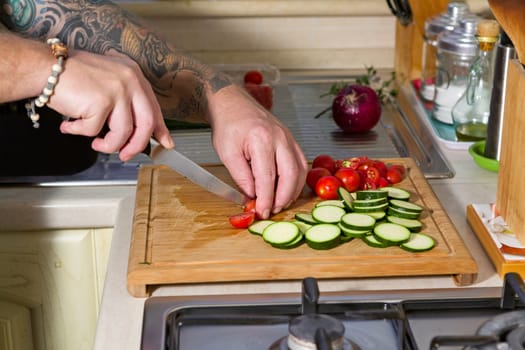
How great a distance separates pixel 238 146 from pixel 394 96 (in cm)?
65

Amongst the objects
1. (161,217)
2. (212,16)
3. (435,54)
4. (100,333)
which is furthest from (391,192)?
(212,16)

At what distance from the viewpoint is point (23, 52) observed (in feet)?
3.54

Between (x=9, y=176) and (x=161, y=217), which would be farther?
(x=9, y=176)

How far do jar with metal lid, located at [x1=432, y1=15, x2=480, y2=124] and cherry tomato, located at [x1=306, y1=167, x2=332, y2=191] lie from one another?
0.41 m

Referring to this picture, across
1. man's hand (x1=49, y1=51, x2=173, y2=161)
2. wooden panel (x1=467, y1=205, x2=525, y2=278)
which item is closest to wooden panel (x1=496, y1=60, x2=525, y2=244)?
wooden panel (x1=467, y1=205, x2=525, y2=278)

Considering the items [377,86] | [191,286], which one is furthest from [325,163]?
[377,86]

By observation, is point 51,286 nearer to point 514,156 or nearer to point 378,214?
point 378,214

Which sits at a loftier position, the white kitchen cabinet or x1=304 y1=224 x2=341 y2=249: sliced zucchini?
x1=304 y1=224 x2=341 y2=249: sliced zucchini

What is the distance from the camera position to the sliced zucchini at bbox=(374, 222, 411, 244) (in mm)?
1124

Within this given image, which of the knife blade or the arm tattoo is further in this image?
the arm tattoo

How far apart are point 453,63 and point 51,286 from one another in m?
0.83

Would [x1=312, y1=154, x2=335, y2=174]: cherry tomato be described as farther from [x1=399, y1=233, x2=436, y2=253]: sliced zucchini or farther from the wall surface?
the wall surface

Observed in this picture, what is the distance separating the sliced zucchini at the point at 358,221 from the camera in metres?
1.15

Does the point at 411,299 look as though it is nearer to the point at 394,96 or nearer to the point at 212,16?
the point at 394,96
